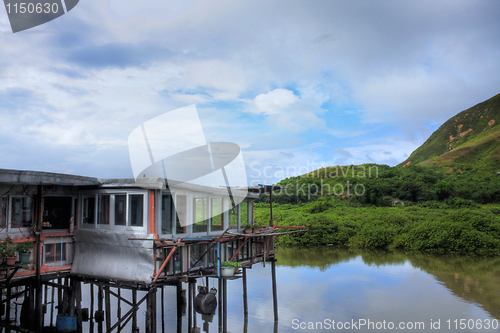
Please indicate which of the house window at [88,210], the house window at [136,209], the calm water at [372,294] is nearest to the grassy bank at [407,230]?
the calm water at [372,294]

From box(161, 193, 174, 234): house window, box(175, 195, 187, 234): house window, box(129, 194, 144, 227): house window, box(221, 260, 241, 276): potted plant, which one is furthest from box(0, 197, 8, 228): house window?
box(221, 260, 241, 276): potted plant

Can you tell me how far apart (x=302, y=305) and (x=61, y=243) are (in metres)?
12.8

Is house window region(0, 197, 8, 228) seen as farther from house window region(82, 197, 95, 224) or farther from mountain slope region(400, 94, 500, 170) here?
mountain slope region(400, 94, 500, 170)

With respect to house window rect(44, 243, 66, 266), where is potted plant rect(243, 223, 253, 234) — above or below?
above

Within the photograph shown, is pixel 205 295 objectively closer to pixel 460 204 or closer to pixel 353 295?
pixel 353 295

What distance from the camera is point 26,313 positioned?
13.2m

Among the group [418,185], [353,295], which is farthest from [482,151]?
[353,295]

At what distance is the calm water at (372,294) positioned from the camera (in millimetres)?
17859

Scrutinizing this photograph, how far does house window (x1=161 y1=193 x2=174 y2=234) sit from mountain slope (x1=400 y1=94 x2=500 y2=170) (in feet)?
231

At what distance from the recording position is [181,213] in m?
11.7

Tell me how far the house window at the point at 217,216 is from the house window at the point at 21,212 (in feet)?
18.4

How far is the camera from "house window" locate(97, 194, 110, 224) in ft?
39.1

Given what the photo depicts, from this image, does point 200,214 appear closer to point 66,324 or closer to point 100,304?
point 66,324

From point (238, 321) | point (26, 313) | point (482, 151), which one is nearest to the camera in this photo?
point (26, 313)
